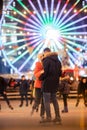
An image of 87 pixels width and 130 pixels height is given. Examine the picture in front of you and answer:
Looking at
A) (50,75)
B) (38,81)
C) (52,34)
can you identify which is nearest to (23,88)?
(38,81)

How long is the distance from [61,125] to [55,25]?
30867 millimetres

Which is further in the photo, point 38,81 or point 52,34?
point 52,34

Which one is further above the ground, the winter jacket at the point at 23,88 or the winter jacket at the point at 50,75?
the winter jacket at the point at 50,75

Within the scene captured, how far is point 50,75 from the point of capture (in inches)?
458

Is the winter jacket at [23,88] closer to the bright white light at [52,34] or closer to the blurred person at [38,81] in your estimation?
the blurred person at [38,81]

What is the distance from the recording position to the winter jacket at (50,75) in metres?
11.6

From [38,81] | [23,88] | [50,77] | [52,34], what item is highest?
[50,77]

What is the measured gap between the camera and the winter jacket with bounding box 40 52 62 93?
38.0 feet

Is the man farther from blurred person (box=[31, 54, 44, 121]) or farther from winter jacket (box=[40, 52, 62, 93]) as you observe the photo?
blurred person (box=[31, 54, 44, 121])

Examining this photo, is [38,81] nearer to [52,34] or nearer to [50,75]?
[50,75]

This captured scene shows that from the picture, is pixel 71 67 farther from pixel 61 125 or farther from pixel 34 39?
pixel 61 125

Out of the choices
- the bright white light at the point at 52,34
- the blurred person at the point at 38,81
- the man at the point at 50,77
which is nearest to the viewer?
the man at the point at 50,77

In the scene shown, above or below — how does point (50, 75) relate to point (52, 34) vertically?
above

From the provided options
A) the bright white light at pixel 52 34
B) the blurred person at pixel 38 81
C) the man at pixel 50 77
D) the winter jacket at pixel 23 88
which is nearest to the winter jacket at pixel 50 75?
the man at pixel 50 77
